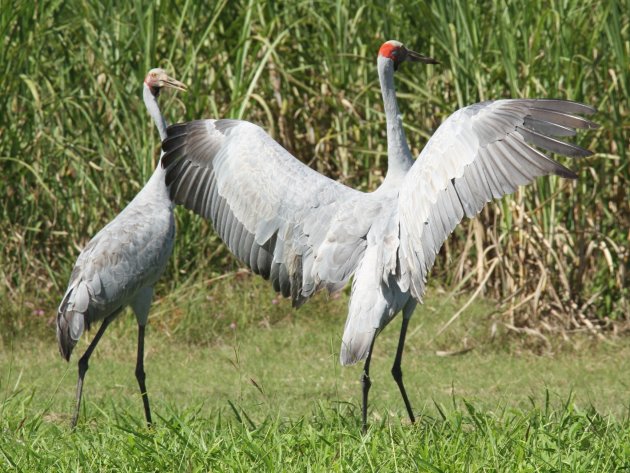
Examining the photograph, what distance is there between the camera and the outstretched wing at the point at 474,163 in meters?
4.22

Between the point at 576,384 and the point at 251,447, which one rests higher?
the point at 251,447

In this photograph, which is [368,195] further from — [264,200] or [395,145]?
[264,200]

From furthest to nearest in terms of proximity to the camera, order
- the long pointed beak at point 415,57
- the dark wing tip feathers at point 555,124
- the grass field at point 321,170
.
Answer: the grass field at point 321,170, the long pointed beak at point 415,57, the dark wing tip feathers at point 555,124

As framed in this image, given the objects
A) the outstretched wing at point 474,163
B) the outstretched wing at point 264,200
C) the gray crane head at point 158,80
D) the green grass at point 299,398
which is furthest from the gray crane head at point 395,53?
the green grass at point 299,398

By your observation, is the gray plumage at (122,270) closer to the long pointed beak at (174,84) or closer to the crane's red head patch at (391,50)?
the long pointed beak at (174,84)

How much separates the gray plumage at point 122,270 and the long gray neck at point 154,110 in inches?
18.0

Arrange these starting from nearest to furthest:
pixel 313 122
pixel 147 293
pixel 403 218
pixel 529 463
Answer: pixel 529 463 < pixel 403 218 < pixel 147 293 < pixel 313 122

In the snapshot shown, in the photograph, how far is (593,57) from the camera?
24.0 ft

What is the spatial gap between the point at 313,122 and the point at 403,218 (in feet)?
12.8

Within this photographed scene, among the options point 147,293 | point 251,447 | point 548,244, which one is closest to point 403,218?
point 251,447

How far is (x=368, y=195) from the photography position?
5.03 metres

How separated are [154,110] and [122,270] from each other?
112cm

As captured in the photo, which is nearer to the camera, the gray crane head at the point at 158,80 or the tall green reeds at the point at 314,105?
the gray crane head at the point at 158,80

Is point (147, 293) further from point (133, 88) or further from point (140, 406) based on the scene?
point (133, 88)
